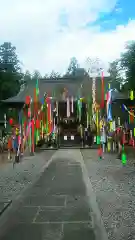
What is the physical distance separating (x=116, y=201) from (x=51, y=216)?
173 centimetres

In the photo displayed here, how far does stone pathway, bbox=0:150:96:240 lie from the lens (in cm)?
481

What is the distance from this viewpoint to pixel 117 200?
713 centimetres

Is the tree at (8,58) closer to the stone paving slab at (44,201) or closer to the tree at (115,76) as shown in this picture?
the tree at (115,76)

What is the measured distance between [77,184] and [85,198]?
2.02 meters

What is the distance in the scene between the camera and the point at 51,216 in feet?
19.2

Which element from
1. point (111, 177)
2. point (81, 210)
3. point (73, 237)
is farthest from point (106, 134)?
point (73, 237)

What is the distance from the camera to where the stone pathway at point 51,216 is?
4.81m

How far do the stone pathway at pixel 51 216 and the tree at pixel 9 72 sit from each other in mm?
49003

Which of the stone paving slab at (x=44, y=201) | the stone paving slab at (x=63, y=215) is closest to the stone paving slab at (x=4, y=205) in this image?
the stone paving slab at (x=44, y=201)

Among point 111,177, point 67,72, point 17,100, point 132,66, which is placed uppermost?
point 67,72

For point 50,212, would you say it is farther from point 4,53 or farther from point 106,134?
point 4,53

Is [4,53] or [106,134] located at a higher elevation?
[4,53]

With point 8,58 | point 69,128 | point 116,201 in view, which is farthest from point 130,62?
point 8,58

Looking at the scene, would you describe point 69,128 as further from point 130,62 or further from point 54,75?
point 54,75
